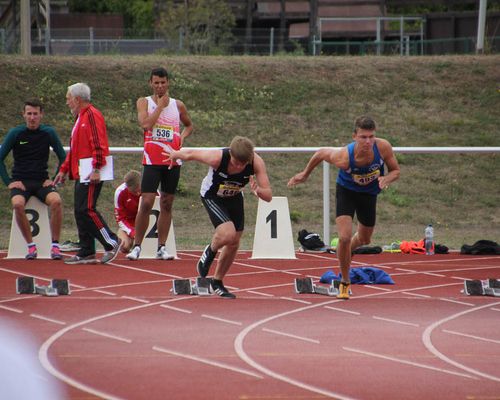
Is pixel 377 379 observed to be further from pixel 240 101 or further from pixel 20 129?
pixel 240 101

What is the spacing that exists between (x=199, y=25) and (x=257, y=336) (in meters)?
27.9

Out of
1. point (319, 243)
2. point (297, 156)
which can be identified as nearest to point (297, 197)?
point (297, 156)

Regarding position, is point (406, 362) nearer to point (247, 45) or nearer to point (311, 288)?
point (311, 288)

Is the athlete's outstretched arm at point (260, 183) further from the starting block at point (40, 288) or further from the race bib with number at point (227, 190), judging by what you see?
the starting block at point (40, 288)

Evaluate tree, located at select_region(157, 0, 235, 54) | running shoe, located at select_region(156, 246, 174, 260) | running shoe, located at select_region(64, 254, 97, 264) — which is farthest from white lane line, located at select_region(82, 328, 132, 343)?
tree, located at select_region(157, 0, 235, 54)

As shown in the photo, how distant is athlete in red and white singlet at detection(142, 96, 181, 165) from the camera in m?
13.4

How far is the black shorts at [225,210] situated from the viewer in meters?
10.9

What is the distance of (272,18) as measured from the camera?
1478 inches

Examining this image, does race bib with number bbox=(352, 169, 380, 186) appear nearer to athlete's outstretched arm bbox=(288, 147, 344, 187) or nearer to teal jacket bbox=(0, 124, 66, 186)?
athlete's outstretched arm bbox=(288, 147, 344, 187)

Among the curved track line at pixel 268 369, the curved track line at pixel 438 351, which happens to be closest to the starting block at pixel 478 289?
the curved track line at pixel 438 351

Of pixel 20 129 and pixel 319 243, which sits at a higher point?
pixel 20 129

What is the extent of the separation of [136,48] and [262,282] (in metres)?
22.8

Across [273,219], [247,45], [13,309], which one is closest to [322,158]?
[13,309]

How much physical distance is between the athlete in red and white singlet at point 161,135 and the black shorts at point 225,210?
8.08 ft
